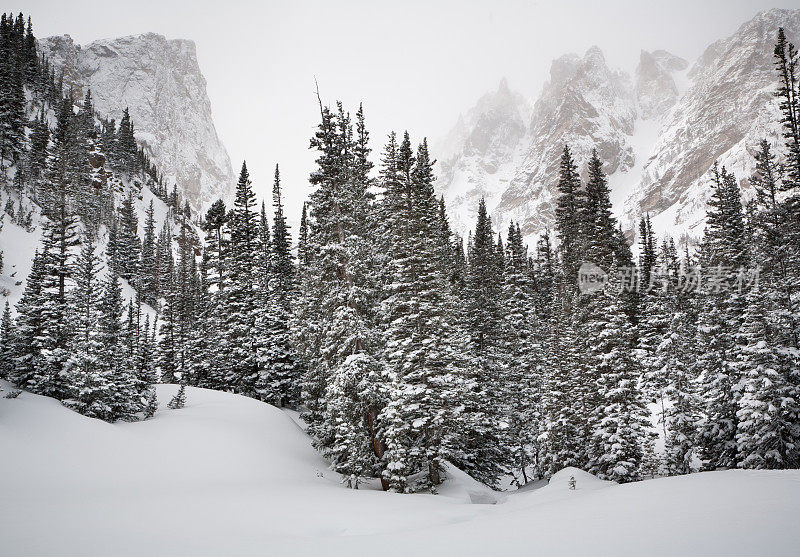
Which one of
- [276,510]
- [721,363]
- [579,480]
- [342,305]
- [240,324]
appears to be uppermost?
[240,324]

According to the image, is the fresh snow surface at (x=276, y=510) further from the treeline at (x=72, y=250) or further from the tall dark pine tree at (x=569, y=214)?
the tall dark pine tree at (x=569, y=214)

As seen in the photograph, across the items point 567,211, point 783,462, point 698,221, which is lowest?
point 783,462

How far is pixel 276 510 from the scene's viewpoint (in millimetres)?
11398

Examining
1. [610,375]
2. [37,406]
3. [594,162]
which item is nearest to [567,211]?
[594,162]

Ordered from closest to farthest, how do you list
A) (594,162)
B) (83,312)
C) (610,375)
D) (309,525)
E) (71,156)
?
(309,525) < (83,312) < (610,375) < (594,162) < (71,156)

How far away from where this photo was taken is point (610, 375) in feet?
77.6

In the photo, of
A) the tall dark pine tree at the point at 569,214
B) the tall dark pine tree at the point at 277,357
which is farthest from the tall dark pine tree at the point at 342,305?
the tall dark pine tree at the point at 569,214

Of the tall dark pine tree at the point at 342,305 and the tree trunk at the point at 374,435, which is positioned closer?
the tall dark pine tree at the point at 342,305

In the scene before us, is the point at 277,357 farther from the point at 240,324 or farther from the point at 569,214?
the point at 569,214

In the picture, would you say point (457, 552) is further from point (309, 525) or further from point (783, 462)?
point (783, 462)

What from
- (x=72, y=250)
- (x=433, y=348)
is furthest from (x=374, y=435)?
(x=72, y=250)

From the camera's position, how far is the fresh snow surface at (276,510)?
6.39 meters

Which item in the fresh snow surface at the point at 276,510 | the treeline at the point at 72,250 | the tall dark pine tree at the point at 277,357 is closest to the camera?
the fresh snow surface at the point at 276,510

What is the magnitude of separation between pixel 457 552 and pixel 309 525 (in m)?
4.81
